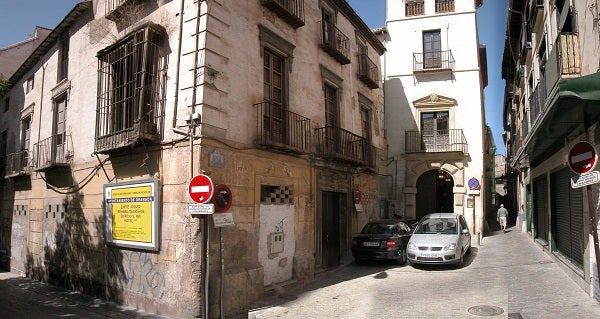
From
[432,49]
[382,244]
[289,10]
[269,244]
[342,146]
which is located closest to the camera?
[269,244]

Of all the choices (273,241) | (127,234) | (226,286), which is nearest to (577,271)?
(273,241)

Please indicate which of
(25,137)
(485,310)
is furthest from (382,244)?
(25,137)

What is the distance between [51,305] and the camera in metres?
10.2

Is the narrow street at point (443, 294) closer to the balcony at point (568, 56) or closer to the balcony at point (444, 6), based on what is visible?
the balcony at point (568, 56)

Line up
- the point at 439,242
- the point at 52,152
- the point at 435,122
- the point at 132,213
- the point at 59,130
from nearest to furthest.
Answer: the point at 132,213 < the point at 439,242 < the point at 52,152 < the point at 59,130 < the point at 435,122

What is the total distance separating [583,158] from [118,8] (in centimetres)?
1022

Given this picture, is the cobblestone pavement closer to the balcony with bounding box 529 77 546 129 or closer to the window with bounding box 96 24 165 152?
the window with bounding box 96 24 165 152

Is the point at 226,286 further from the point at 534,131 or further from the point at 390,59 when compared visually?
the point at 390,59

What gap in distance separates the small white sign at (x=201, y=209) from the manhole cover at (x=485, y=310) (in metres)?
5.01

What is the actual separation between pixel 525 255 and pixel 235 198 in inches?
375

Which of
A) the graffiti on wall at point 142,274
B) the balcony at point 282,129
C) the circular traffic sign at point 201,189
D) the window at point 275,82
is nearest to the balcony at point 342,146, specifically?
the balcony at point 282,129

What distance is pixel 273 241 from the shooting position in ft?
32.8

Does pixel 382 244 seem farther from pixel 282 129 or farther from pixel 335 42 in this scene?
pixel 335 42

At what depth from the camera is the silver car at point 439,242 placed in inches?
449
